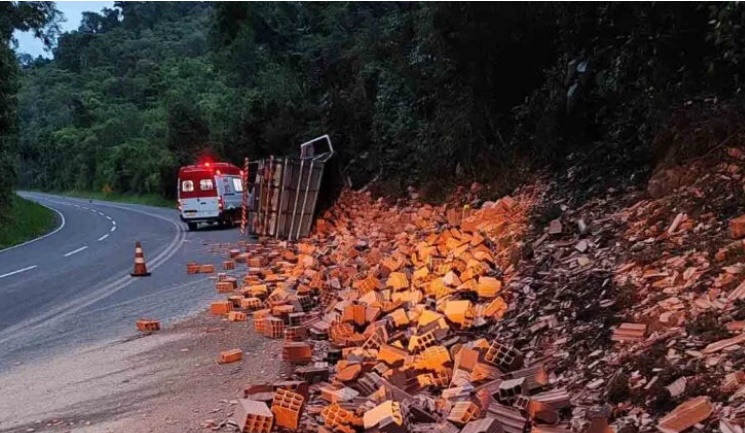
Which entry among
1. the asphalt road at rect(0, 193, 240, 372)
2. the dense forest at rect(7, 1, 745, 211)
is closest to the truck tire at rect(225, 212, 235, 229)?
the asphalt road at rect(0, 193, 240, 372)

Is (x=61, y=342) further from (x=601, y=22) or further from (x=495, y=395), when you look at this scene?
(x=601, y=22)

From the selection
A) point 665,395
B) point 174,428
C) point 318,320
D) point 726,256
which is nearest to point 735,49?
point 726,256

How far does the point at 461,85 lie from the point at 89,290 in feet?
27.5

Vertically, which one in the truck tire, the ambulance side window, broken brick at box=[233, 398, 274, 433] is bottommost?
the truck tire

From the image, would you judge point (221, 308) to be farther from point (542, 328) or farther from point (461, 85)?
point (461, 85)

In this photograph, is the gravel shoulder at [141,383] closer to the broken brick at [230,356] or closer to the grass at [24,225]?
the broken brick at [230,356]

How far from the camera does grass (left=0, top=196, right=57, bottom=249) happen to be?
986 inches

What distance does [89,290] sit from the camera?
467 inches

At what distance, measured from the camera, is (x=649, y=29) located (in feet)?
25.3

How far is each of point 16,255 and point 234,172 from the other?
27.3 ft

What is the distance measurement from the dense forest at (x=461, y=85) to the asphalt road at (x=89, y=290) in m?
5.41

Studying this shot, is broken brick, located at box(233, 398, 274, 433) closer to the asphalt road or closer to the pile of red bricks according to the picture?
the pile of red bricks

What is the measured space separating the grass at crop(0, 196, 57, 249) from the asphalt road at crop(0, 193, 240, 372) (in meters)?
2.83

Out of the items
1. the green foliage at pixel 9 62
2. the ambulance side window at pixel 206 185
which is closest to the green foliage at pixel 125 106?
the green foliage at pixel 9 62
